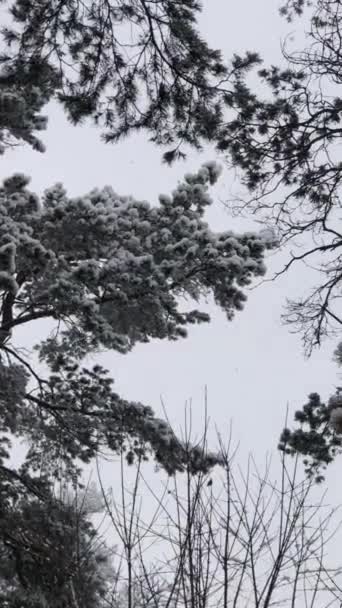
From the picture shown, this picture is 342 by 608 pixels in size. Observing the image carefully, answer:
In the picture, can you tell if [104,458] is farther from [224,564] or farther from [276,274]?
[224,564]

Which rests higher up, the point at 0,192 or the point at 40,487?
the point at 0,192

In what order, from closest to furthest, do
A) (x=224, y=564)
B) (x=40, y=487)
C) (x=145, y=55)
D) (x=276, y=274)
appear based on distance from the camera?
(x=224, y=564), (x=145, y=55), (x=276, y=274), (x=40, y=487)

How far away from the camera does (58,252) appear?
805 centimetres

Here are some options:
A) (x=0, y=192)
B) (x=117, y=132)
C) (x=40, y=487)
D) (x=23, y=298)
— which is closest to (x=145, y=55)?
(x=117, y=132)

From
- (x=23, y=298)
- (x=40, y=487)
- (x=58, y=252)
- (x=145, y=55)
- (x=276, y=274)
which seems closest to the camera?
(x=145, y=55)

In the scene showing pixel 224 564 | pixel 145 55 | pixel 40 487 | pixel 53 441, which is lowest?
pixel 224 564

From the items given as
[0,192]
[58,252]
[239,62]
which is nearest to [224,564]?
[239,62]

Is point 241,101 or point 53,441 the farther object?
point 53,441

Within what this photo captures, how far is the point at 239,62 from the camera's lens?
217 inches

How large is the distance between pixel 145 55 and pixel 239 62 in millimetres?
913

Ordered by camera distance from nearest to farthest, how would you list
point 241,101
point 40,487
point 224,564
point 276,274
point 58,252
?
point 224,564 → point 241,101 → point 276,274 → point 58,252 → point 40,487

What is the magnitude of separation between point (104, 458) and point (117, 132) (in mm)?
5038

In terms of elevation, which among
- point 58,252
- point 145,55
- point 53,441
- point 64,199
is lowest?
point 53,441

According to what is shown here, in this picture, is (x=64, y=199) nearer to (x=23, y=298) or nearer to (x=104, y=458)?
(x=23, y=298)
